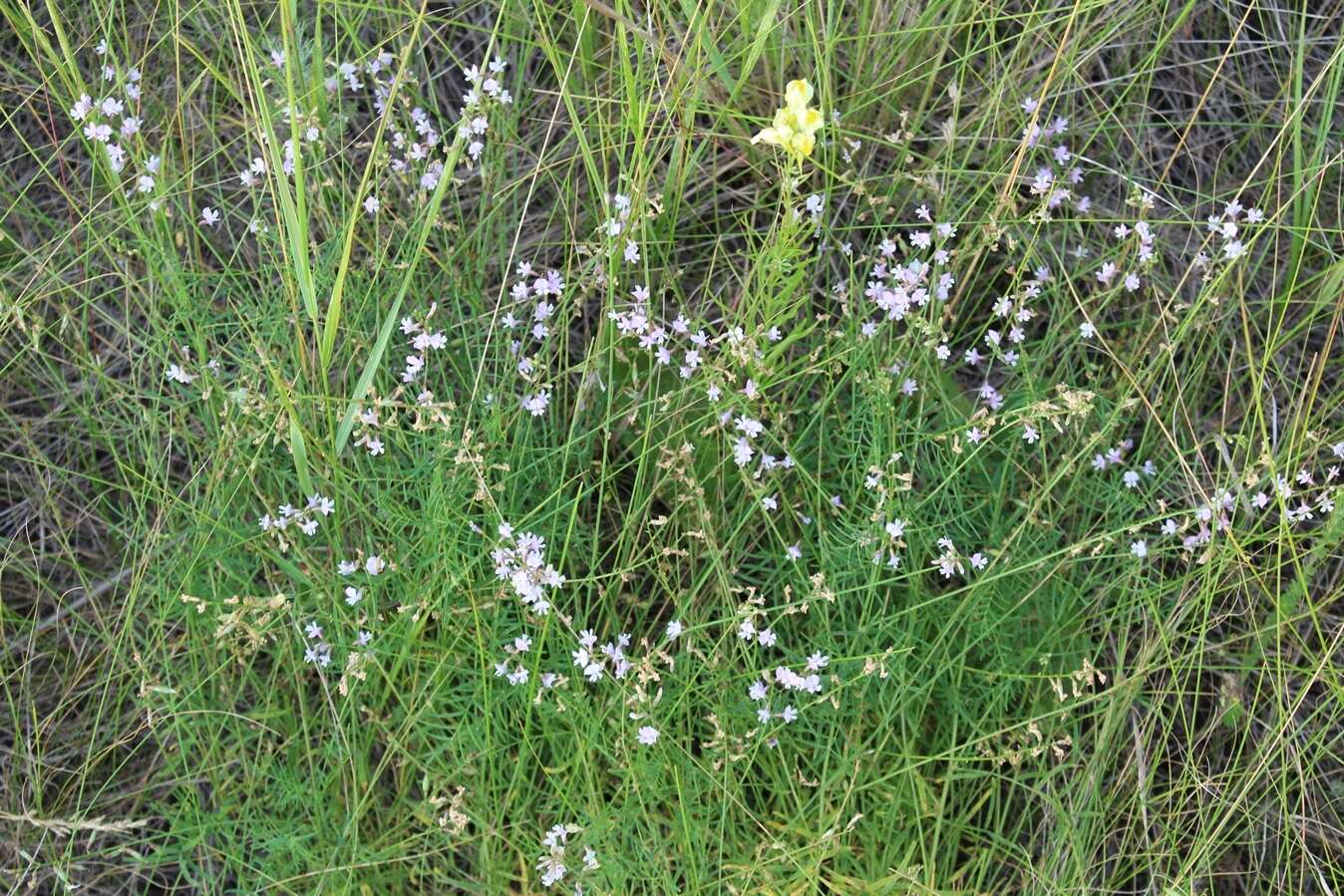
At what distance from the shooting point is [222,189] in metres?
2.43

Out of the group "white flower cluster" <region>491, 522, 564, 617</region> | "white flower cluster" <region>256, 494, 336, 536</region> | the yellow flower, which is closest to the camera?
the yellow flower

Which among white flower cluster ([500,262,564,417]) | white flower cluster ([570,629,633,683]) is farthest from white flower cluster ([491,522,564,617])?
white flower cluster ([500,262,564,417])

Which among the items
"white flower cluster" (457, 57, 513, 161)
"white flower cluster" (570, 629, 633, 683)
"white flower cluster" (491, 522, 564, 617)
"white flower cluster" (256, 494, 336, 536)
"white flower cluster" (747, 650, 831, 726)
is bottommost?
"white flower cluster" (747, 650, 831, 726)

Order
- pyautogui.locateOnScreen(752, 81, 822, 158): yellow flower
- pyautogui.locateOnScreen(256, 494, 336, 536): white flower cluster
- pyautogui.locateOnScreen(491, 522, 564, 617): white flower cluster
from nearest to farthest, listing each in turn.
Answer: pyautogui.locateOnScreen(752, 81, 822, 158): yellow flower
pyautogui.locateOnScreen(491, 522, 564, 617): white flower cluster
pyautogui.locateOnScreen(256, 494, 336, 536): white flower cluster

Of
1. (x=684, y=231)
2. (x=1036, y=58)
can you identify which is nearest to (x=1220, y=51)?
(x=1036, y=58)

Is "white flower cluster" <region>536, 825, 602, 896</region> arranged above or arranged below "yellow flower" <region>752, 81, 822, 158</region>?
below

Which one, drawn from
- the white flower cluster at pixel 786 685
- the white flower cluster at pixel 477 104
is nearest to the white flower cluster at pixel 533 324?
the white flower cluster at pixel 477 104

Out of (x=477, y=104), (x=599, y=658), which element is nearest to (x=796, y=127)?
(x=477, y=104)

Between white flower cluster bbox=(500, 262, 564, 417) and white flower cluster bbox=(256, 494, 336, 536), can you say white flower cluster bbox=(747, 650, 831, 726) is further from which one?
white flower cluster bbox=(256, 494, 336, 536)

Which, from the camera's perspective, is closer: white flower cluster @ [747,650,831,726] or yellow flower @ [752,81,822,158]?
yellow flower @ [752,81,822,158]

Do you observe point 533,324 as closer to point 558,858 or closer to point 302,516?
point 302,516

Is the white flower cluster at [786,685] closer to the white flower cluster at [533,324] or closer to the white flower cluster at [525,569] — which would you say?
the white flower cluster at [525,569]

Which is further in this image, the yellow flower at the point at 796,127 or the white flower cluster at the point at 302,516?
the white flower cluster at the point at 302,516

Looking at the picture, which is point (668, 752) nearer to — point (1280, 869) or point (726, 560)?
point (726, 560)
